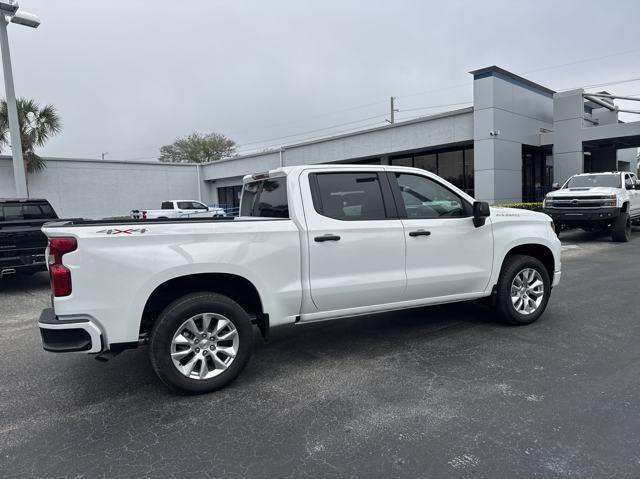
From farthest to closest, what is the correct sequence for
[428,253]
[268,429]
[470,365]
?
1. [428,253]
2. [470,365]
3. [268,429]

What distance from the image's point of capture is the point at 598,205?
1330 cm

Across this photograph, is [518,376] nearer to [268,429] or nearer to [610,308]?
[268,429]

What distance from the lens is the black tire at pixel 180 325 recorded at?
3.58 m

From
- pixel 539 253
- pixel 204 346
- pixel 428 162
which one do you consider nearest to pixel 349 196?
pixel 204 346

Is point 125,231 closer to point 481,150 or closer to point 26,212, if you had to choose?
point 26,212

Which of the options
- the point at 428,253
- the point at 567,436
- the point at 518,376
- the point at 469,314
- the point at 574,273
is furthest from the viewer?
the point at 574,273

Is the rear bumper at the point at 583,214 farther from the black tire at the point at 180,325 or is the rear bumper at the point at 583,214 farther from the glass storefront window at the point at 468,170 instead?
the black tire at the point at 180,325

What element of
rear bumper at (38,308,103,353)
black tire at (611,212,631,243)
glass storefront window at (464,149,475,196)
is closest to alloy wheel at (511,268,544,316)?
rear bumper at (38,308,103,353)

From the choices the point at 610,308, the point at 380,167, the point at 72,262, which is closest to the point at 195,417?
the point at 72,262

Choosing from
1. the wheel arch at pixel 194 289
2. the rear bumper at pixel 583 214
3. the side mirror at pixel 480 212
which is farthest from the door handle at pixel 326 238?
the rear bumper at pixel 583 214

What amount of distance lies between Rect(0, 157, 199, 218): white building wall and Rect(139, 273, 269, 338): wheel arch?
25260mm

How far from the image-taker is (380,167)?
476 cm

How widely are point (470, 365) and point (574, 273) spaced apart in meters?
5.78

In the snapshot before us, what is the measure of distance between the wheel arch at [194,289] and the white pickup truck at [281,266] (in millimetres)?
12
